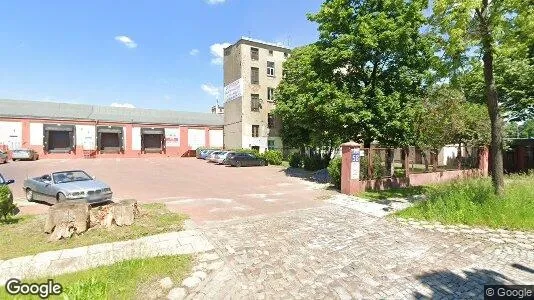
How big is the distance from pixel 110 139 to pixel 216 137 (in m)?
13.7

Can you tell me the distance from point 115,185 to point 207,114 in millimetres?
30235

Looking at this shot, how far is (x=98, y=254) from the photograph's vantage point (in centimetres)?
647

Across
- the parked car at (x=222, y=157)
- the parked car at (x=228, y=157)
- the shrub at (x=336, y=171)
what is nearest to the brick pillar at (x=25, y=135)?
the parked car at (x=222, y=157)

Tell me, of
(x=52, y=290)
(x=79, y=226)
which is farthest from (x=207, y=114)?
(x=52, y=290)

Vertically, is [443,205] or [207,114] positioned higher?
[207,114]

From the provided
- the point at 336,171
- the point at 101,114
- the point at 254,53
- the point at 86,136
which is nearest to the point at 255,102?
the point at 254,53

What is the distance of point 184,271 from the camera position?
5598 millimetres

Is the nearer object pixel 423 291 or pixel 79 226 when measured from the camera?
pixel 423 291

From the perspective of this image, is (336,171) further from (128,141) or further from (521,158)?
(128,141)

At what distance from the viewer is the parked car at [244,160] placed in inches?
1094

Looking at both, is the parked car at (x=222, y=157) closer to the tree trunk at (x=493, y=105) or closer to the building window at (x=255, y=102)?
the building window at (x=255, y=102)

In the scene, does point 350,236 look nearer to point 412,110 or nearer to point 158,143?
point 412,110

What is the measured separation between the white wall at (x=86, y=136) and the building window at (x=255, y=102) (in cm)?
1938

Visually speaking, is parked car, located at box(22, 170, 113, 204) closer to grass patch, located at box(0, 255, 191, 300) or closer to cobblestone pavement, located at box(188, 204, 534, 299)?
cobblestone pavement, located at box(188, 204, 534, 299)
